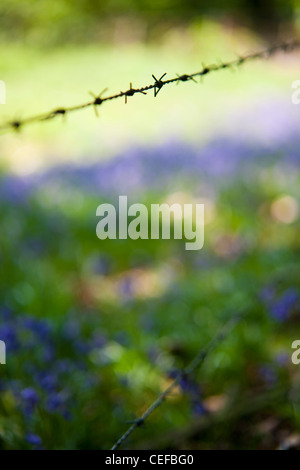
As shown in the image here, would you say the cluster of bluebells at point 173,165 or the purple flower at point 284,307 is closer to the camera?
the purple flower at point 284,307

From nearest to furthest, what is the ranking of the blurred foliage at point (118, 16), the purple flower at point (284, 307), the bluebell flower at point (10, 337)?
1. the bluebell flower at point (10, 337)
2. the purple flower at point (284, 307)
3. the blurred foliage at point (118, 16)

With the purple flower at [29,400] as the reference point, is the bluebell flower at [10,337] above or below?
above

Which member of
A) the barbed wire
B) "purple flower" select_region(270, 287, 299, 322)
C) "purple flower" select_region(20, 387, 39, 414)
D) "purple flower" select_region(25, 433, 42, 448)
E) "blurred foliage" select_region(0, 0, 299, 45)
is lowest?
"purple flower" select_region(25, 433, 42, 448)

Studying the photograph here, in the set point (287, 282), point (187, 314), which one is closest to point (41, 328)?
point (187, 314)

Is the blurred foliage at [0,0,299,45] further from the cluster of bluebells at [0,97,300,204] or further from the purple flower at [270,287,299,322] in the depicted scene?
the purple flower at [270,287,299,322]

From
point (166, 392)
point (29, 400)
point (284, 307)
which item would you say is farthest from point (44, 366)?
point (284, 307)

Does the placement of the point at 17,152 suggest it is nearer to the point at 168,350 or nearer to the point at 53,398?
the point at 168,350

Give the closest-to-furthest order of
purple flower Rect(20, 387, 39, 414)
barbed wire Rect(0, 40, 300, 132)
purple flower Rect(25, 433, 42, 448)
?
barbed wire Rect(0, 40, 300, 132)
purple flower Rect(25, 433, 42, 448)
purple flower Rect(20, 387, 39, 414)

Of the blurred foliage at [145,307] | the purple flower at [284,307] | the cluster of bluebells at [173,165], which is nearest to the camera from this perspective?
the blurred foliage at [145,307]

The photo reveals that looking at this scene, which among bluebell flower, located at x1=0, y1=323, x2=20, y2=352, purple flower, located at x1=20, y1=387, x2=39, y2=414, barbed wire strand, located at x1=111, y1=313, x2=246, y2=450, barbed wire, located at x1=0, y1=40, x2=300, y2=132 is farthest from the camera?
bluebell flower, located at x1=0, y1=323, x2=20, y2=352

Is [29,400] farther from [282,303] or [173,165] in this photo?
[173,165]

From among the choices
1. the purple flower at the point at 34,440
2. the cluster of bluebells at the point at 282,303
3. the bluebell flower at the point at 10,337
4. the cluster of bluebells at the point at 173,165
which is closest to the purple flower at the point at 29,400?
the purple flower at the point at 34,440

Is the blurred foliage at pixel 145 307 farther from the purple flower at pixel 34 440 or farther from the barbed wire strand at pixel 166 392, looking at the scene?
the barbed wire strand at pixel 166 392

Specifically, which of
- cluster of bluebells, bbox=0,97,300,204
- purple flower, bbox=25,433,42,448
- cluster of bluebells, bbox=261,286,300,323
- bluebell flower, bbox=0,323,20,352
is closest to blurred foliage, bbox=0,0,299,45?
cluster of bluebells, bbox=0,97,300,204
